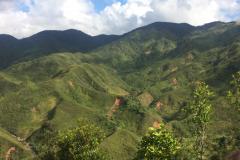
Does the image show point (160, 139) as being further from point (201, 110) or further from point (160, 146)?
point (201, 110)

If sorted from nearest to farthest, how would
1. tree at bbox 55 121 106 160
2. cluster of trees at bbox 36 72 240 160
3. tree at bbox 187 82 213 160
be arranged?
cluster of trees at bbox 36 72 240 160 → tree at bbox 187 82 213 160 → tree at bbox 55 121 106 160

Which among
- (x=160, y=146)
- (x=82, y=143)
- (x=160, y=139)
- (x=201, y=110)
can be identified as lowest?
(x=82, y=143)

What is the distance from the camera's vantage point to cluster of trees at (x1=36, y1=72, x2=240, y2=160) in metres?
44.4

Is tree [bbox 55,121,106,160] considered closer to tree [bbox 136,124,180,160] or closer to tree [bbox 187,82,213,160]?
tree [bbox 187,82,213,160]

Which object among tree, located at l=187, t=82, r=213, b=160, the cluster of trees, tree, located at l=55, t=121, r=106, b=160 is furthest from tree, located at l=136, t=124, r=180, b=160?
tree, located at l=55, t=121, r=106, b=160

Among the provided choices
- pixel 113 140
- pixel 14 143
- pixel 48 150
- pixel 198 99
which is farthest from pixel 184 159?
pixel 14 143

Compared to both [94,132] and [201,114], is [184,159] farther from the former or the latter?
[201,114]

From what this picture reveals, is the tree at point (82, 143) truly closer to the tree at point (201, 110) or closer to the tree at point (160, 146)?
the tree at point (201, 110)

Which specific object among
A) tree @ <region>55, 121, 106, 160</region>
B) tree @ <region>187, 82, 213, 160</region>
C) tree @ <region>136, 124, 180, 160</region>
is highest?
tree @ <region>187, 82, 213, 160</region>

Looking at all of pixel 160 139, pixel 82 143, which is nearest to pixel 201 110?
pixel 160 139

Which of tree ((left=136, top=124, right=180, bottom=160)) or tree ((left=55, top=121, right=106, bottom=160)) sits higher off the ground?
tree ((left=136, top=124, right=180, bottom=160))

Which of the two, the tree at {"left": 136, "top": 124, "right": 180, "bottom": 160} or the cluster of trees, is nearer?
the tree at {"left": 136, "top": 124, "right": 180, "bottom": 160}

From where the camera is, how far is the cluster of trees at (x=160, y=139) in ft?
146

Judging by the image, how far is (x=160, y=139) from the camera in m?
44.3
